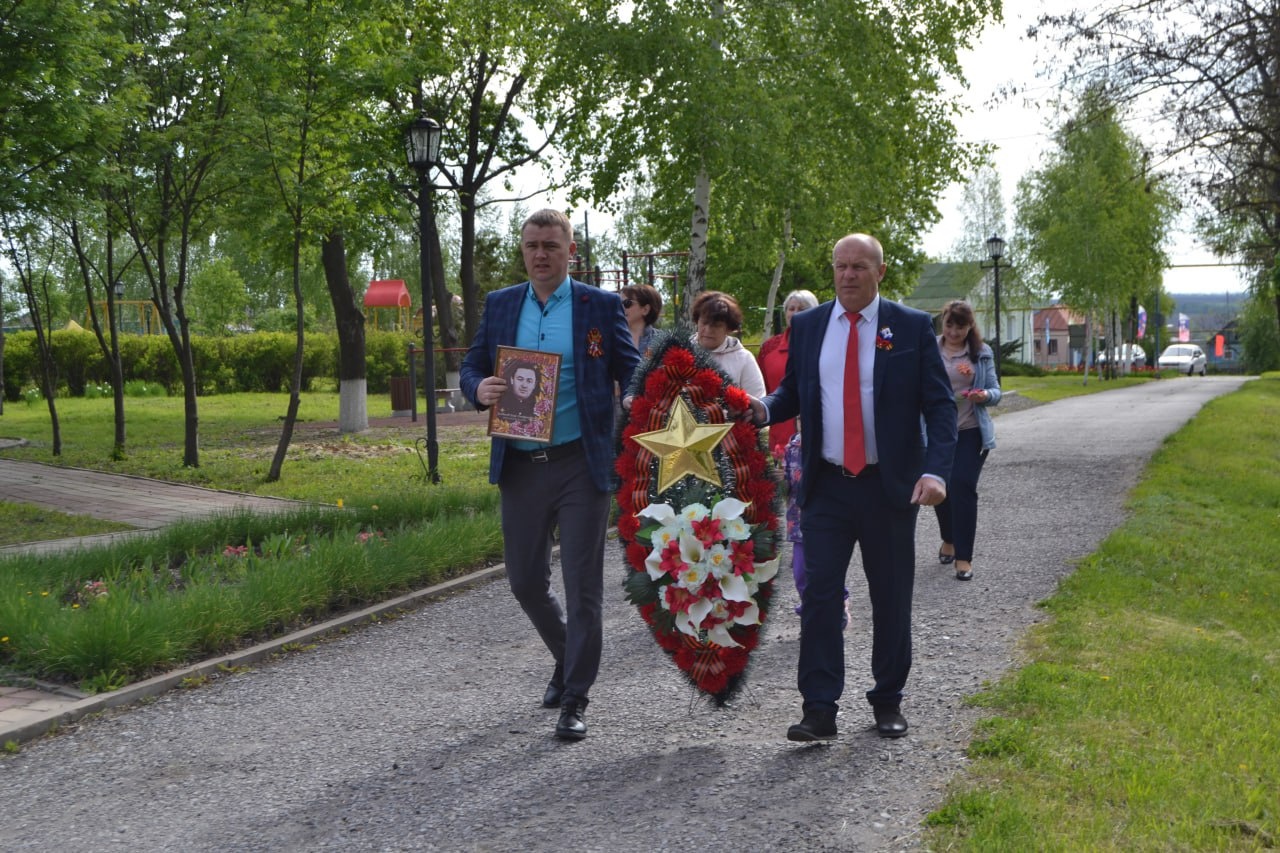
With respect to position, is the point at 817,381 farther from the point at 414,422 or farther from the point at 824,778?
the point at 414,422

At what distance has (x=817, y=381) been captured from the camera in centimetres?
517

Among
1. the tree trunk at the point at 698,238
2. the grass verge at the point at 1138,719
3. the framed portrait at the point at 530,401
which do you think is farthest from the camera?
the tree trunk at the point at 698,238

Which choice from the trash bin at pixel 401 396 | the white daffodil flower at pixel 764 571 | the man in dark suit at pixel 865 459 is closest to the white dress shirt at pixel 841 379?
the man in dark suit at pixel 865 459

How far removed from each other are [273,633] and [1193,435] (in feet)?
56.4

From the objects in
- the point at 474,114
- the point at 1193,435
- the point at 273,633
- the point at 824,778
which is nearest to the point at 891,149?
the point at 1193,435

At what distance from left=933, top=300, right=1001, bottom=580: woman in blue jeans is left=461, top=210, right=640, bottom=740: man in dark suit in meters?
3.97

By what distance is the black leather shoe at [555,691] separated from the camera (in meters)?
5.80

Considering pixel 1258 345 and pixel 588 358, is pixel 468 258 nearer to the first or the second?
pixel 588 358

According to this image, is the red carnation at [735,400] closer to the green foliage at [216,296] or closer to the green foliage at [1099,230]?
the green foliage at [1099,230]

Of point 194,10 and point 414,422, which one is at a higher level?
point 194,10

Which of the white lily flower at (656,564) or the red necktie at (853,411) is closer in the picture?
the red necktie at (853,411)

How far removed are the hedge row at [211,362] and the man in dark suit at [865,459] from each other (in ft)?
91.4

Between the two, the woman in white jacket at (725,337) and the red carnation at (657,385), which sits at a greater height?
the woman in white jacket at (725,337)

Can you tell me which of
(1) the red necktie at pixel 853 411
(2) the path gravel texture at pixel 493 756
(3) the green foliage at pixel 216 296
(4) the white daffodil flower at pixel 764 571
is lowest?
(2) the path gravel texture at pixel 493 756
